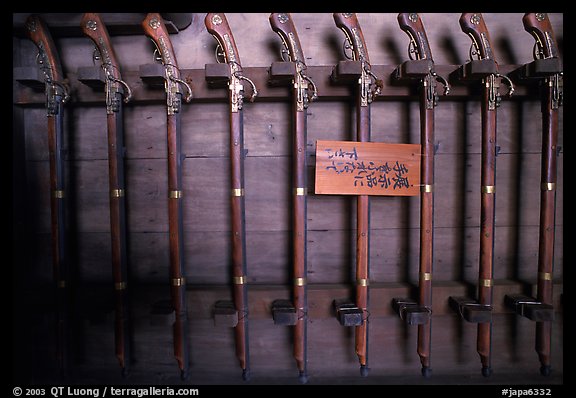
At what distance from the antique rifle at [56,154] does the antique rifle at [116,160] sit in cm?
17

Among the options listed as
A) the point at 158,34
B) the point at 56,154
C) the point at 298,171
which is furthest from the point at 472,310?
the point at 56,154

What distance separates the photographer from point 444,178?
130 cm

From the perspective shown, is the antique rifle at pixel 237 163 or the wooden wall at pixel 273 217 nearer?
the antique rifle at pixel 237 163

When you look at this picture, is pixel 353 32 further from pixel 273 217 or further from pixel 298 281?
pixel 298 281

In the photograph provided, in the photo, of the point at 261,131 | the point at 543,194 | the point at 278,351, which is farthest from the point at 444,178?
the point at 278,351

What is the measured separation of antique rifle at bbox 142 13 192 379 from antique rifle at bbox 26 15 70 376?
1.30 ft

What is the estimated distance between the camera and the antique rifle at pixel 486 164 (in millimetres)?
1141

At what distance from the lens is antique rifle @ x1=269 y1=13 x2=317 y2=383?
114cm

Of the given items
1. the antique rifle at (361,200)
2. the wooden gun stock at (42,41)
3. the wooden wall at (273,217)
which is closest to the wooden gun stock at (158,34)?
the wooden wall at (273,217)

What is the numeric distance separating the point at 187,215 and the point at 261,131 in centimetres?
48

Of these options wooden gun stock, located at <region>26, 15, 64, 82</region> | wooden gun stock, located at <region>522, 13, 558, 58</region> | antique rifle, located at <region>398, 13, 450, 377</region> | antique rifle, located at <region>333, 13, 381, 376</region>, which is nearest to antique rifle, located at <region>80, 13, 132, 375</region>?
wooden gun stock, located at <region>26, 15, 64, 82</region>

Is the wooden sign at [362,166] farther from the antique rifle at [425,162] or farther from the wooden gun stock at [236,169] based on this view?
the wooden gun stock at [236,169]

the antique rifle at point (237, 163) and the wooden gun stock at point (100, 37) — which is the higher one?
the wooden gun stock at point (100, 37)
